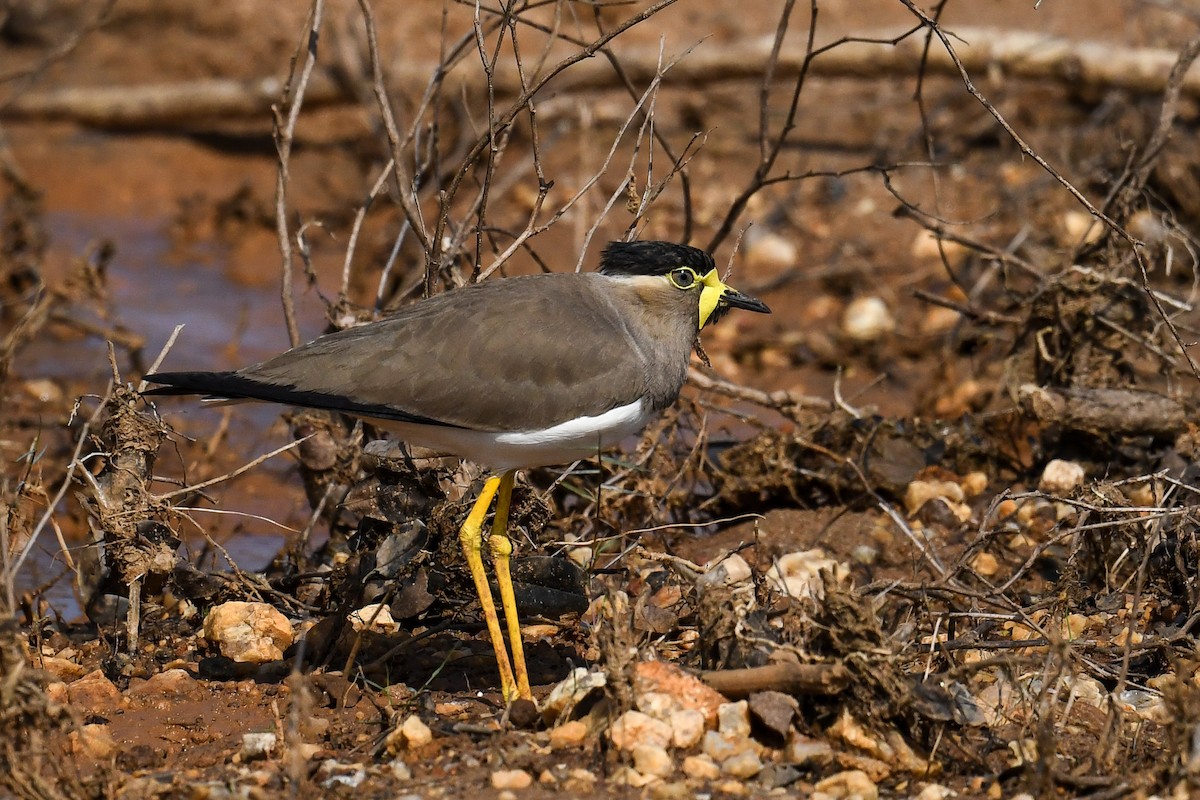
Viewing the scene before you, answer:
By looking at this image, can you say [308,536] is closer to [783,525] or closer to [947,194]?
[783,525]

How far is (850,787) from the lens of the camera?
14.0 feet

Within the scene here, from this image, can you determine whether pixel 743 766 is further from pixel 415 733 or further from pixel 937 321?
pixel 937 321

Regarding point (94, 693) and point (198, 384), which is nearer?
point (198, 384)

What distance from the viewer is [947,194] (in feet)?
35.2

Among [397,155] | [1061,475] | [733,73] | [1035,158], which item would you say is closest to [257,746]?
[397,155]

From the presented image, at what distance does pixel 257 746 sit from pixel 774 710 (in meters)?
1.63

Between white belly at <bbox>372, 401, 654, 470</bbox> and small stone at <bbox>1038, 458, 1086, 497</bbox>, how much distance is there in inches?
98.1

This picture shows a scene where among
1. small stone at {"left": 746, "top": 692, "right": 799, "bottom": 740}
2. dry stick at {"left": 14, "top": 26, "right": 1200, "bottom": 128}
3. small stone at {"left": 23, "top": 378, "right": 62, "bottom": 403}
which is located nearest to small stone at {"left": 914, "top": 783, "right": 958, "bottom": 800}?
small stone at {"left": 746, "top": 692, "right": 799, "bottom": 740}

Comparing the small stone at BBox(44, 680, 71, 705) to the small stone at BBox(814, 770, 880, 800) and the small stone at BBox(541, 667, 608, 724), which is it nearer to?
the small stone at BBox(541, 667, 608, 724)

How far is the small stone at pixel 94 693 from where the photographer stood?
201 inches

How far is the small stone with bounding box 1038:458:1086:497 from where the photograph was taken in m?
6.79

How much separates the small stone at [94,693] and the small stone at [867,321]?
5.63 m

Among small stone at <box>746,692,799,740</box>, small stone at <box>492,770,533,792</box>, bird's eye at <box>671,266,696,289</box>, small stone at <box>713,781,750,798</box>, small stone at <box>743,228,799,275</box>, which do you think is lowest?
small stone at <box>743,228,799,275</box>

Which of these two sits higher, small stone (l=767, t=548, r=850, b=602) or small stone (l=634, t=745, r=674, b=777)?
small stone (l=634, t=745, r=674, b=777)
